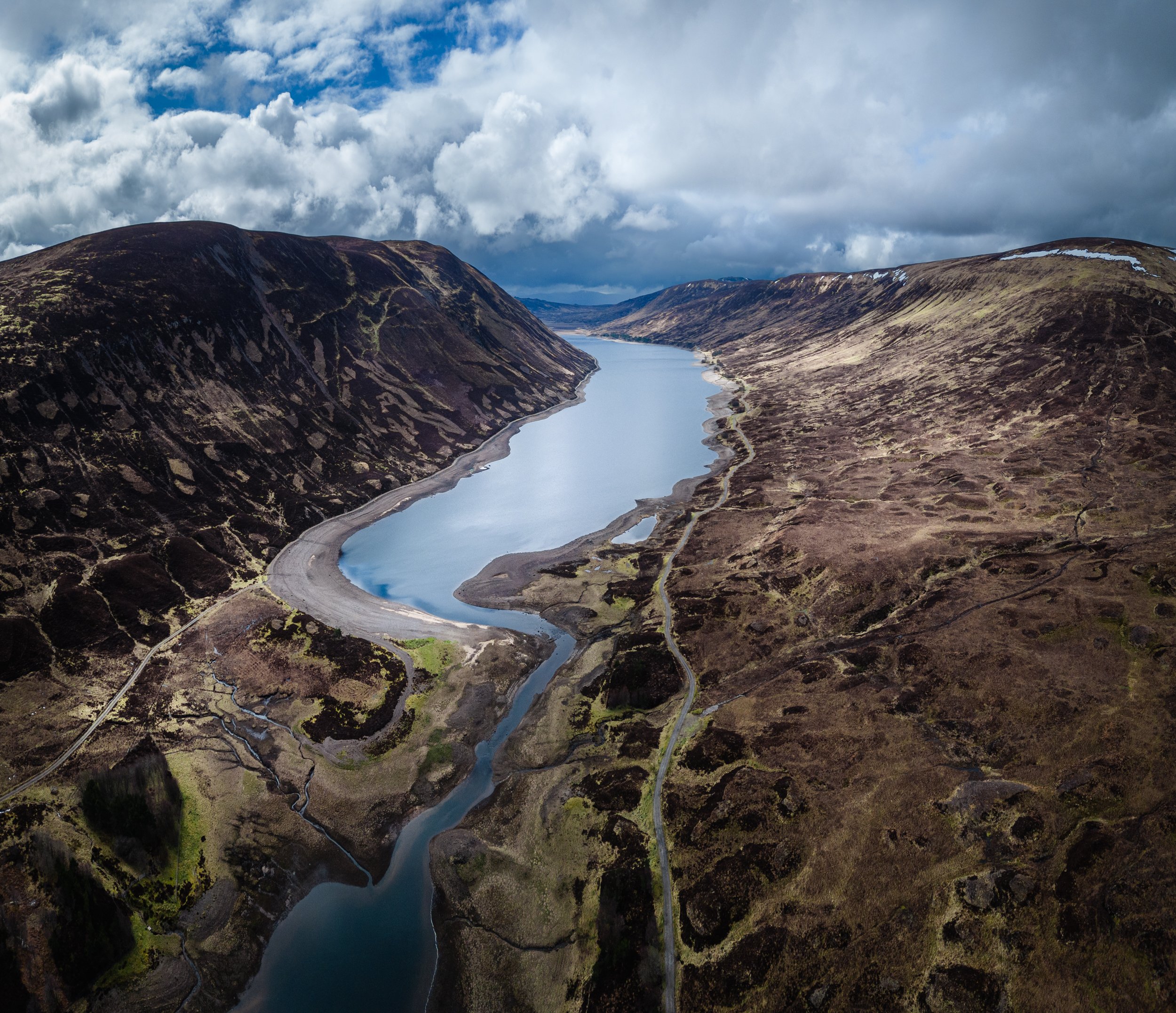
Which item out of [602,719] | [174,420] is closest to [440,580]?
[602,719]

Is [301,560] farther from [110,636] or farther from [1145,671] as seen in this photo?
[1145,671]

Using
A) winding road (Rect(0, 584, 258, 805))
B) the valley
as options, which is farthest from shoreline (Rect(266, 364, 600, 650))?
winding road (Rect(0, 584, 258, 805))

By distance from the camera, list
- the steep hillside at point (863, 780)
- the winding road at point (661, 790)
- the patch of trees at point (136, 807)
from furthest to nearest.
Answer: the patch of trees at point (136, 807)
the winding road at point (661, 790)
the steep hillside at point (863, 780)

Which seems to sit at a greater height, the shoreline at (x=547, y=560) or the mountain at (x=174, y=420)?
the mountain at (x=174, y=420)

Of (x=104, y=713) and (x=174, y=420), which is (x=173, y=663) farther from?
(x=174, y=420)

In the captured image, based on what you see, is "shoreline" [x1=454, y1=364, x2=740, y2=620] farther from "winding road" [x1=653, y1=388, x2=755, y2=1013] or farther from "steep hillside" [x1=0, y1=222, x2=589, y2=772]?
"steep hillside" [x1=0, y1=222, x2=589, y2=772]

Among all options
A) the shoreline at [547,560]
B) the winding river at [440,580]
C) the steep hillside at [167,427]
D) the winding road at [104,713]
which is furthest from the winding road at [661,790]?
the steep hillside at [167,427]

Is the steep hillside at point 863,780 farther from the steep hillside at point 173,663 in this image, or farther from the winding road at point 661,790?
the steep hillside at point 173,663
